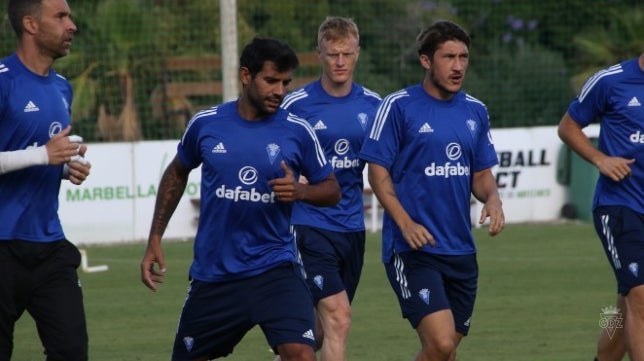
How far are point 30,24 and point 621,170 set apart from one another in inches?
147

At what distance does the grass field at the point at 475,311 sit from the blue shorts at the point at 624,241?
1594 mm

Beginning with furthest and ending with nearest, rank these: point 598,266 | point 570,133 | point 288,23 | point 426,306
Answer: point 288,23 < point 598,266 < point 570,133 < point 426,306

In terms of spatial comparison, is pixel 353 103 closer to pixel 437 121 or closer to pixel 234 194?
pixel 437 121

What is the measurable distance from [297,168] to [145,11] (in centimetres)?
1613

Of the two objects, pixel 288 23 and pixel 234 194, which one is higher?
pixel 234 194

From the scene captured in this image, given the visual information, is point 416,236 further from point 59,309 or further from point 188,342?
point 59,309

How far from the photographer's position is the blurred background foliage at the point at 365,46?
861 inches

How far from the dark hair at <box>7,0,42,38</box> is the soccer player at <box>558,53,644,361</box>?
360 cm

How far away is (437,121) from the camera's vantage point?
8.11 m

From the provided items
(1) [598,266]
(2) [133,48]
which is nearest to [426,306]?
(1) [598,266]

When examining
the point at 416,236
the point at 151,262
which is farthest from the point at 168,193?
the point at 416,236

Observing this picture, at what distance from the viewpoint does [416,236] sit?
777 centimetres

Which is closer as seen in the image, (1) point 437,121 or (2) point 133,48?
(1) point 437,121

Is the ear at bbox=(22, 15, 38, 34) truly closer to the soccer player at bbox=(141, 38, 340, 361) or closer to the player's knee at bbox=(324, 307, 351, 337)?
the soccer player at bbox=(141, 38, 340, 361)
